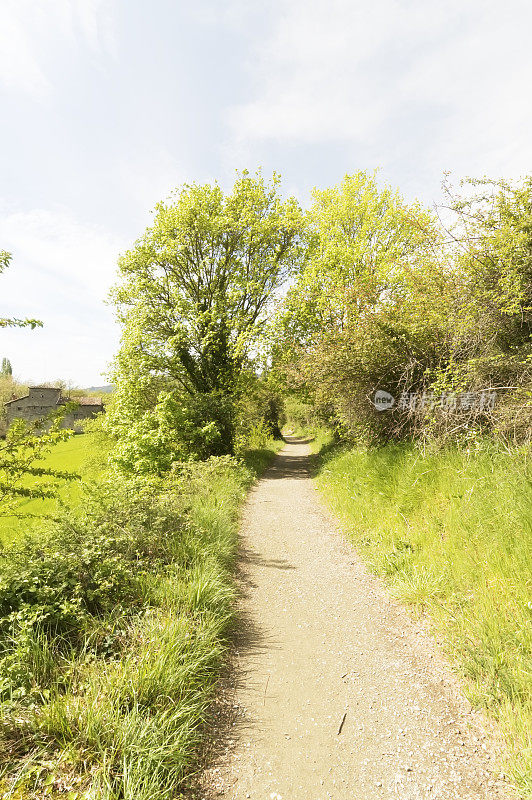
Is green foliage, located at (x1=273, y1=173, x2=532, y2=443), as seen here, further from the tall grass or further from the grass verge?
the grass verge

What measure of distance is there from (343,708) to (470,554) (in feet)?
7.75

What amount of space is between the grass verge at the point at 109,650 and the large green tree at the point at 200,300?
341 inches

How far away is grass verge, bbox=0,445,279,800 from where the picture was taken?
2.39m

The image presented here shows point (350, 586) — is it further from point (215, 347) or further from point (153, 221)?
point (153, 221)

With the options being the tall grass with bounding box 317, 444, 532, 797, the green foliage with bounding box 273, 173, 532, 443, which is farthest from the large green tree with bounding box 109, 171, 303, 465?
the tall grass with bounding box 317, 444, 532, 797

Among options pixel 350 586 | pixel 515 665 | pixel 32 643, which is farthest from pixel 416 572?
pixel 32 643

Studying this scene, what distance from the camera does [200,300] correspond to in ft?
50.8

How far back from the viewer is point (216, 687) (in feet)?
11.1

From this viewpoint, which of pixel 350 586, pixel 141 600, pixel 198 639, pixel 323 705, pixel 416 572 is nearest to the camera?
pixel 323 705

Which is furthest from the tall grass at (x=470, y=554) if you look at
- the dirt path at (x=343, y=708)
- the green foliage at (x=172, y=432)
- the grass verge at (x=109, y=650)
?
the green foliage at (x=172, y=432)

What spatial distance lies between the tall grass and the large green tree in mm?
8276

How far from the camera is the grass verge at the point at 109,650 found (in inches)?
94.2

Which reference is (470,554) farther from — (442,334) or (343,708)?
(442,334)

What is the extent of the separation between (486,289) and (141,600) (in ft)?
23.5
